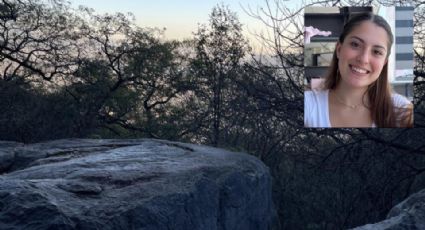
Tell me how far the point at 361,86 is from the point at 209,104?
537 centimetres

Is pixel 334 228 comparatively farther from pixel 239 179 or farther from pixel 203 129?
pixel 239 179

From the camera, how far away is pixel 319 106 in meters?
6.88

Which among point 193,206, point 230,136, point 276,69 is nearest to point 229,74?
point 230,136

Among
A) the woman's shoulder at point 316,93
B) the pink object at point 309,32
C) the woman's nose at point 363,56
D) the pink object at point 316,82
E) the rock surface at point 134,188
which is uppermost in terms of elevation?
the pink object at point 309,32

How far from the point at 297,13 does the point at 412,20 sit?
1555mm

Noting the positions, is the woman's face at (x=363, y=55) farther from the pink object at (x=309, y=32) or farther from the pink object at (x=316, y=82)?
the pink object at (x=309, y=32)

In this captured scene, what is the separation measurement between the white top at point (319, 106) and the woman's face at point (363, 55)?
350 millimetres

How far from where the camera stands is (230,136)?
35.4 ft

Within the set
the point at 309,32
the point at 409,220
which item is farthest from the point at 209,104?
the point at 409,220

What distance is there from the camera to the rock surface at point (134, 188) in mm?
3854

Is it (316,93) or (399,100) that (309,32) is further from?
(399,100)

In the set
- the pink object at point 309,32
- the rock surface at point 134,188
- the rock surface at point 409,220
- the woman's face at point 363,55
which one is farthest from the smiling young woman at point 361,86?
the rock surface at point 409,220

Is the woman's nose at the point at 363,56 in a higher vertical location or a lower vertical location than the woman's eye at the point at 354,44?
lower

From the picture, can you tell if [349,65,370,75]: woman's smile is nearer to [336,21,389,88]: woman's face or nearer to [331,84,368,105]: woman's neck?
[336,21,389,88]: woman's face
